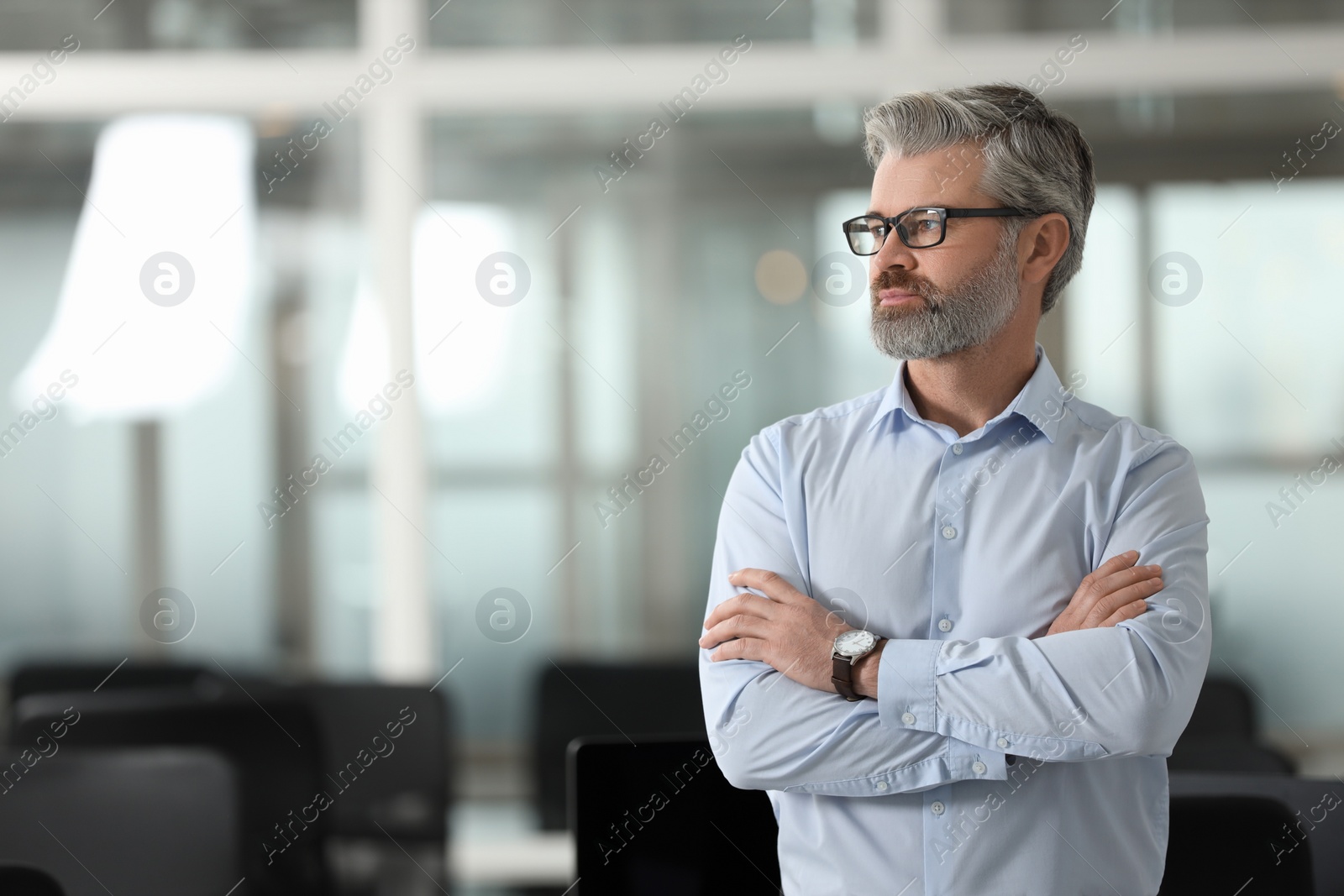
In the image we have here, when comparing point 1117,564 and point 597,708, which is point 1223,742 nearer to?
point 1117,564

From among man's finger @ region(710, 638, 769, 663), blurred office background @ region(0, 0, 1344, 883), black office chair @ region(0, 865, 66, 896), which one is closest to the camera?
man's finger @ region(710, 638, 769, 663)

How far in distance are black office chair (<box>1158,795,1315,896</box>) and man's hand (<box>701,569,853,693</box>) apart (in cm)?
79

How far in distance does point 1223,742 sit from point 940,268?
1477 millimetres

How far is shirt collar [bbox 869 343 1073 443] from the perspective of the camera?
1.47 metres

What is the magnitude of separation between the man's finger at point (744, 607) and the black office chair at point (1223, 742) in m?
1.01

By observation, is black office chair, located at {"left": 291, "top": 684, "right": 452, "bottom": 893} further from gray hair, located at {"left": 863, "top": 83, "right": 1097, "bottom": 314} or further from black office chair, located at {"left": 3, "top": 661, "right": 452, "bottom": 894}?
gray hair, located at {"left": 863, "top": 83, "right": 1097, "bottom": 314}

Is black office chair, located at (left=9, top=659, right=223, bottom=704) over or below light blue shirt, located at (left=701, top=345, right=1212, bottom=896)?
below

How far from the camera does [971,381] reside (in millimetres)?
1515

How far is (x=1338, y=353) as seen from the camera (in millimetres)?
2949

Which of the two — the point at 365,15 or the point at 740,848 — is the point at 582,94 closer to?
the point at 365,15

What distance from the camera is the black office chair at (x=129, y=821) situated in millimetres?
2314

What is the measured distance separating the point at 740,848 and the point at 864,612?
1.76ft

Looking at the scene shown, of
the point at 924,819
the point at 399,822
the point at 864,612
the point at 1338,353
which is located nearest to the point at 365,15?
the point at 399,822

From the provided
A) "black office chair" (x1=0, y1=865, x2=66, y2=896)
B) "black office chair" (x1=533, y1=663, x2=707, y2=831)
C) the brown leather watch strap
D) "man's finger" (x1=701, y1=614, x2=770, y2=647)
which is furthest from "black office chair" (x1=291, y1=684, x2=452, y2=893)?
the brown leather watch strap
